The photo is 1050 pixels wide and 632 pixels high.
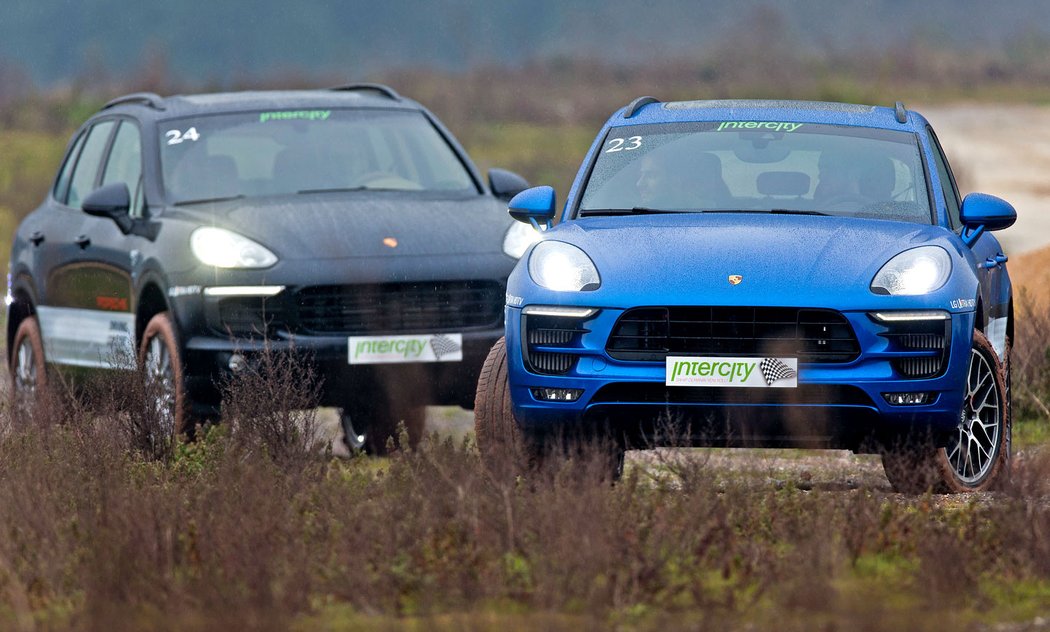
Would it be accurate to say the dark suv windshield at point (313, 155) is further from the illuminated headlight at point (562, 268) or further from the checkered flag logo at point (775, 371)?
the checkered flag logo at point (775, 371)

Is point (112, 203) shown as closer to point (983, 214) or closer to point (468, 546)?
point (983, 214)

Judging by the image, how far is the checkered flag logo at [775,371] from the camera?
25.9ft

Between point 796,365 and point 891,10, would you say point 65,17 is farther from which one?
point 796,365

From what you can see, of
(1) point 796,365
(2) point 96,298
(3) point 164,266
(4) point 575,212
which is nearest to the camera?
(1) point 796,365

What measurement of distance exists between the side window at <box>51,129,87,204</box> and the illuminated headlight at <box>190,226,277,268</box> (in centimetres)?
245

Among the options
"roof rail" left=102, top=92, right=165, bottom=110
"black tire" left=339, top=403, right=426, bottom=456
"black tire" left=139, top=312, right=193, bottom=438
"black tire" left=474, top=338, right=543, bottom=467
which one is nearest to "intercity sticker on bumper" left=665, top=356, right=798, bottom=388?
"black tire" left=474, top=338, right=543, bottom=467

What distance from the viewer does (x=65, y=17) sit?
140m

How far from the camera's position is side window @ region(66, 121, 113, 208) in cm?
1242

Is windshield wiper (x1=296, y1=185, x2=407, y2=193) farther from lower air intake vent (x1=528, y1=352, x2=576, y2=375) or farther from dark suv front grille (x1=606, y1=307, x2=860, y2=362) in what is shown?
dark suv front grille (x1=606, y1=307, x2=860, y2=362)

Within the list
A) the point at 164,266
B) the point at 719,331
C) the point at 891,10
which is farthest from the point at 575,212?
the point at 891,10

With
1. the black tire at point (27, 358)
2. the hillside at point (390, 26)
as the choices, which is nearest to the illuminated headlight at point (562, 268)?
the black tire at point (27, 358)

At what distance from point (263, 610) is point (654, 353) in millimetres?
2652

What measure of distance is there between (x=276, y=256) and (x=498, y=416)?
7.36 ft

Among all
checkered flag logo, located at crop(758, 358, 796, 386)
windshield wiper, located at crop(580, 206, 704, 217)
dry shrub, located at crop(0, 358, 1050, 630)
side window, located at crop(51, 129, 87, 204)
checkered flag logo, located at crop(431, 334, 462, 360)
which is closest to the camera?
dry shrub, located at crop(0, 358, 1050, 630)
